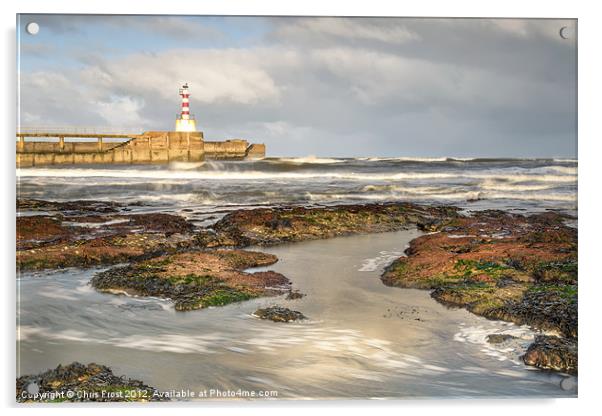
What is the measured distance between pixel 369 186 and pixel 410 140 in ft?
2.22

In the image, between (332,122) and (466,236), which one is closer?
(332,122)

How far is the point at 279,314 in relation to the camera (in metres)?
6.66

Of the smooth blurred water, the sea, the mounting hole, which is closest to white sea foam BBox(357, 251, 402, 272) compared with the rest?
the sea

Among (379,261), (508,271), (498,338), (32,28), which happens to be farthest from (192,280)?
(508,271)

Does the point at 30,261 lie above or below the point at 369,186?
below

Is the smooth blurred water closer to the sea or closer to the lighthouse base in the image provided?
the sea

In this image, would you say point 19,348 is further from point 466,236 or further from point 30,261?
point 466,236

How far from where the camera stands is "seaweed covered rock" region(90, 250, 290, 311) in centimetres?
689

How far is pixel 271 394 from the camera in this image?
20.7ft

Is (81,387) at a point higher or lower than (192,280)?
lower

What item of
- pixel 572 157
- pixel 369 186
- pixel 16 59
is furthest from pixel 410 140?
pixel 16 59

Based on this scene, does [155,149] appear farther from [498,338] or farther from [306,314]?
[498,338]

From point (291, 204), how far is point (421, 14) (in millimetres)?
2433

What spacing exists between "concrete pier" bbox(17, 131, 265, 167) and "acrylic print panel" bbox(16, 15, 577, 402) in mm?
23
